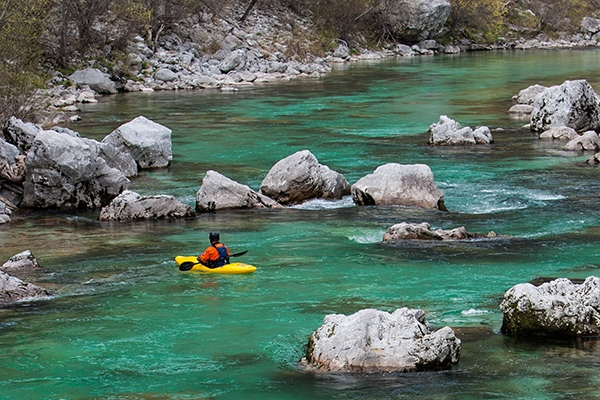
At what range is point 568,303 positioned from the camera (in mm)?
10500

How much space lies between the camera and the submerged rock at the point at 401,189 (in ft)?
61.3

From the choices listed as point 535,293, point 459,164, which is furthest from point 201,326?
point 459,164

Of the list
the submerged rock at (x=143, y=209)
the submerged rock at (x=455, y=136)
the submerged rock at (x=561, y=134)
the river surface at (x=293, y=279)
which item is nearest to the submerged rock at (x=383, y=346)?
the river surface at (x=293, y=279)

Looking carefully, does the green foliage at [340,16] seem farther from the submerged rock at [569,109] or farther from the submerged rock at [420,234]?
the submerged rock at [420,234]

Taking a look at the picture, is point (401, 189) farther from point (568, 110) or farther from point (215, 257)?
point (568, 110)

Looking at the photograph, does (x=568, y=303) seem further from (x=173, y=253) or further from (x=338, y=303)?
(x=173, y=253)

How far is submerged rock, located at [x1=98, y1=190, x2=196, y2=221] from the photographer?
59.5 ft

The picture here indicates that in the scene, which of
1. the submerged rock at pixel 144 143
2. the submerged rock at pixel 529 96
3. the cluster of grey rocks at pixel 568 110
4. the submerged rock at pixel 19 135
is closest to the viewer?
the submerged rock at pixel 19 135

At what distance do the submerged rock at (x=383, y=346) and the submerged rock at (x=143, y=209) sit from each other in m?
8.70

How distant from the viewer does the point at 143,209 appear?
59.7 ft

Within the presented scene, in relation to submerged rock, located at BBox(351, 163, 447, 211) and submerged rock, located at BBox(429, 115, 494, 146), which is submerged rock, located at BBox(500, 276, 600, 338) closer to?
submerged rock, located at BBox(351, 163, 447, 211)

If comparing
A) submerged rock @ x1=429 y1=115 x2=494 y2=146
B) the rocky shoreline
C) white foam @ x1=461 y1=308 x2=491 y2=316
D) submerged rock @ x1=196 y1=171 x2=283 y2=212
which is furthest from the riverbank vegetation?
white foam @ x1=461 y1=308 x2=491 y2=316

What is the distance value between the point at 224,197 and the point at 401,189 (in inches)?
139

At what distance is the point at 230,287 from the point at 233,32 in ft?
143
